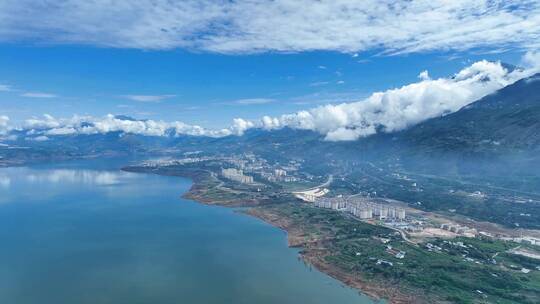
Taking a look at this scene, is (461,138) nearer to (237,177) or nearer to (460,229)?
(237,177)

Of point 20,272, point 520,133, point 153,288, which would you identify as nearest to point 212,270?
point 153,288

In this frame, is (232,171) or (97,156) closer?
(232,171)

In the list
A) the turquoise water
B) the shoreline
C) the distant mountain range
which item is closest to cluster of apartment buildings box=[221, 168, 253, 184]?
the shoreline

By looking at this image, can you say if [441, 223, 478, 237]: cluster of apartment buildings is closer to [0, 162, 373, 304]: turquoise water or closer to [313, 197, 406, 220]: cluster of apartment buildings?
[313, 197, 406, 220]: cluster of apartment buildings

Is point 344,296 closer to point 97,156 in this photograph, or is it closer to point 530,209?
point 530,209

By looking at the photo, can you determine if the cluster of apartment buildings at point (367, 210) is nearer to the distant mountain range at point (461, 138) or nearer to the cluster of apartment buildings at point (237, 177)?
the cluster of apartment buildings at point (237, 177)

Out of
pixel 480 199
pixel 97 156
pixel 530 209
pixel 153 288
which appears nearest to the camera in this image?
pixel 153 288

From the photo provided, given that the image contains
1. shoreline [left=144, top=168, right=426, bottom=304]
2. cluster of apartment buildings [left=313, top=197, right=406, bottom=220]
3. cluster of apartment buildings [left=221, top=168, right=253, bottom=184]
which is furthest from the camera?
cluster of apartment buildings [left=221, top=168, right=253, bottom=184]

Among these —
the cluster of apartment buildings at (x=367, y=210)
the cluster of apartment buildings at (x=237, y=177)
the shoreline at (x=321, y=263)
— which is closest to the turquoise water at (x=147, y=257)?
the shoreline at (x=321, y=263)
